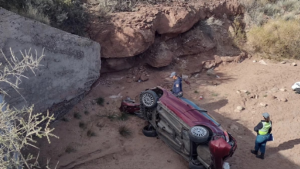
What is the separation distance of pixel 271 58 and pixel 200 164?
786cm

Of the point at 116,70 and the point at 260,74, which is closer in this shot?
the point at 116,70

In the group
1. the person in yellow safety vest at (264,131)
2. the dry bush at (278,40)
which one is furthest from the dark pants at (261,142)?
the dry bush at (278,40)

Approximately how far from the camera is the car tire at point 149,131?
309 inches

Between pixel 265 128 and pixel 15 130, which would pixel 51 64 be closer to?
pixel 15 130

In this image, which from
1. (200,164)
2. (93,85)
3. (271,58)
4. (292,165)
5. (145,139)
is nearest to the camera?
(200,164)

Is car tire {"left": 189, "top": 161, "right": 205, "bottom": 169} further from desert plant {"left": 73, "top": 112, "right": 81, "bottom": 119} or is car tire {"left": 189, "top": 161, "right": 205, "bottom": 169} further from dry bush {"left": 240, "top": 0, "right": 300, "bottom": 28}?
dry bush {"left": 240, "top": 0, "right": 300, "bottom": 28}

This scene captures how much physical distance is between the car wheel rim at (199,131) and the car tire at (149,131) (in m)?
1.78

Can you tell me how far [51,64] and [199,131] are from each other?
4.16 metres

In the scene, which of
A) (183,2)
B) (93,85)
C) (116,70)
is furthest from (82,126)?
(183,2)

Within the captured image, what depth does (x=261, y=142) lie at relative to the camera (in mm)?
7352

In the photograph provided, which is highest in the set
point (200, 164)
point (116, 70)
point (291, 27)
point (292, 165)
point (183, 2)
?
point (183, 2)

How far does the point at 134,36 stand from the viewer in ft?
32.8

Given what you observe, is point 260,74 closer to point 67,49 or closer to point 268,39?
point 268,39

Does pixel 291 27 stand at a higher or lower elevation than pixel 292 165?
higher
